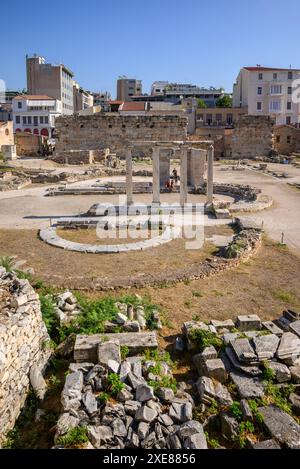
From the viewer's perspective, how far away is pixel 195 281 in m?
10.4

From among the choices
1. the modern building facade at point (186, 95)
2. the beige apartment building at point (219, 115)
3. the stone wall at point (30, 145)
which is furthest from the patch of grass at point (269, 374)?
the modern building facade at point (186, 95)

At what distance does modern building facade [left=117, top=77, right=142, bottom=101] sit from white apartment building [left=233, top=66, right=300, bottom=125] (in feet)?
143

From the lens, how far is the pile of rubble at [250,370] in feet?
16.5

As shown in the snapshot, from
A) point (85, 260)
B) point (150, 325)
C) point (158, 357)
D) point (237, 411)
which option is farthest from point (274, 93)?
point (237, 411)

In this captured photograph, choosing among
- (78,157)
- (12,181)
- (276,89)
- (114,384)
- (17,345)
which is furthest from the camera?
(276,89)

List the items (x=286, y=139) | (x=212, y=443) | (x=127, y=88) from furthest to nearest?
(x=127, y=88) → (x=286, y=139) → (x=212, y=443)

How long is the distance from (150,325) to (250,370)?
98.9 inches

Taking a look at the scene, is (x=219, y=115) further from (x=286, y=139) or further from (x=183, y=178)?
(x=183, y=178)

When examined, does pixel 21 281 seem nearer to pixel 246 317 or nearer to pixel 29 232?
pixel 246 317

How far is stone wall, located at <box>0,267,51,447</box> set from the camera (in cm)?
528

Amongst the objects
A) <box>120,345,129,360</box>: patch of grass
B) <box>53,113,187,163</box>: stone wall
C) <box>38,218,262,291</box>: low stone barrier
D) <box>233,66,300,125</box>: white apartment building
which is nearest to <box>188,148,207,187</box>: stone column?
<box>38,218,262,291</box>: low stone barrier

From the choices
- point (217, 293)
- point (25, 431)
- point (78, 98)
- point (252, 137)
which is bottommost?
point (25, 431)

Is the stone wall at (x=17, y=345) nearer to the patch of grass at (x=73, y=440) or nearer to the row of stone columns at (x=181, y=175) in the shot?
the patch of grass at (x=73, y=440)

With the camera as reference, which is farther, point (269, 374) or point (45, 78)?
point (45, 78)
